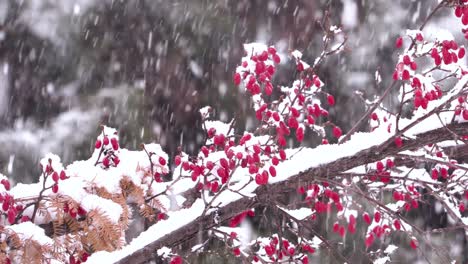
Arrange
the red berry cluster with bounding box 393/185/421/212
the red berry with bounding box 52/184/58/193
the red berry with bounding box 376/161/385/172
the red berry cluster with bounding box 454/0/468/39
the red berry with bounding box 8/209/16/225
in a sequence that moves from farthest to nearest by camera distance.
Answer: the red berry cluster with bounding box 393/185/421/212 < the red berry with bounding box 376/161/385/172 < the red berry cluster with bounding box 454/0/468/39 < the red berry with bounding box 52/184/58/193 < the red berry with bounding box 8/209/16/225

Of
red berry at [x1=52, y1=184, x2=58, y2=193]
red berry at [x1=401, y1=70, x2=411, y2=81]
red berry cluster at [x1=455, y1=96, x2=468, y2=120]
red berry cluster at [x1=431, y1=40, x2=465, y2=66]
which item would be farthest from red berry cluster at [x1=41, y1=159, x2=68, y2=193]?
red berry cluster at [x1=431, y1=40, x2=465, y2=66]

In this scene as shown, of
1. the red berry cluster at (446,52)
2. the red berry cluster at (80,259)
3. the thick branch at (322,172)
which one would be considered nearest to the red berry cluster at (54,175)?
the red berry cluster at (80,259)

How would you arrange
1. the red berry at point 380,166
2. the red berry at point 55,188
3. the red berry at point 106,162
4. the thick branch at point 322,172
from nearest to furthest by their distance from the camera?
the red berry at point 55,188 < the thick branch at point 322,172 < the red berry at point 106,162 < the red berry at point 380,166

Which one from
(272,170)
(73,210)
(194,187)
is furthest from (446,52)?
(73,210)

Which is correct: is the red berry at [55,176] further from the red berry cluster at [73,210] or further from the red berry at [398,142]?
the red berry at [398,142]

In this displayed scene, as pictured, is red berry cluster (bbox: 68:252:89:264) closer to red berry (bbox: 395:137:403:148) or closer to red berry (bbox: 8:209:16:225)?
red berry (bbox: 8:209:16:225)

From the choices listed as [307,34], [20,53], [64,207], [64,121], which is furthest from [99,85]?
[64,207]

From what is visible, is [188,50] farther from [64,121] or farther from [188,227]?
[188,227]

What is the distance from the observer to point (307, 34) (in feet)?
27.0

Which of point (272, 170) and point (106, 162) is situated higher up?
point (106, 162)

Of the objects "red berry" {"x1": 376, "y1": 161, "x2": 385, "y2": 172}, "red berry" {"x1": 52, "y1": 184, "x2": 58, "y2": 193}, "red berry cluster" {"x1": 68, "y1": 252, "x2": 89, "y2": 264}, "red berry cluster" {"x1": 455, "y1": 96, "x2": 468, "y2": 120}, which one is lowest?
"red berry cluster" {"x1": 68, "y1": 252, "x2": 89, "y2": 264}

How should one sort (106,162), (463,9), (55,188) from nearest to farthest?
(55,188), (463,9), (106,162)

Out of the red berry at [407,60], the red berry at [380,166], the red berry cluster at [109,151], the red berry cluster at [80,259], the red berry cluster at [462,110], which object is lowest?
the red berry cluster at [80,259]

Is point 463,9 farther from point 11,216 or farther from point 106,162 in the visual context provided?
point 11,216
